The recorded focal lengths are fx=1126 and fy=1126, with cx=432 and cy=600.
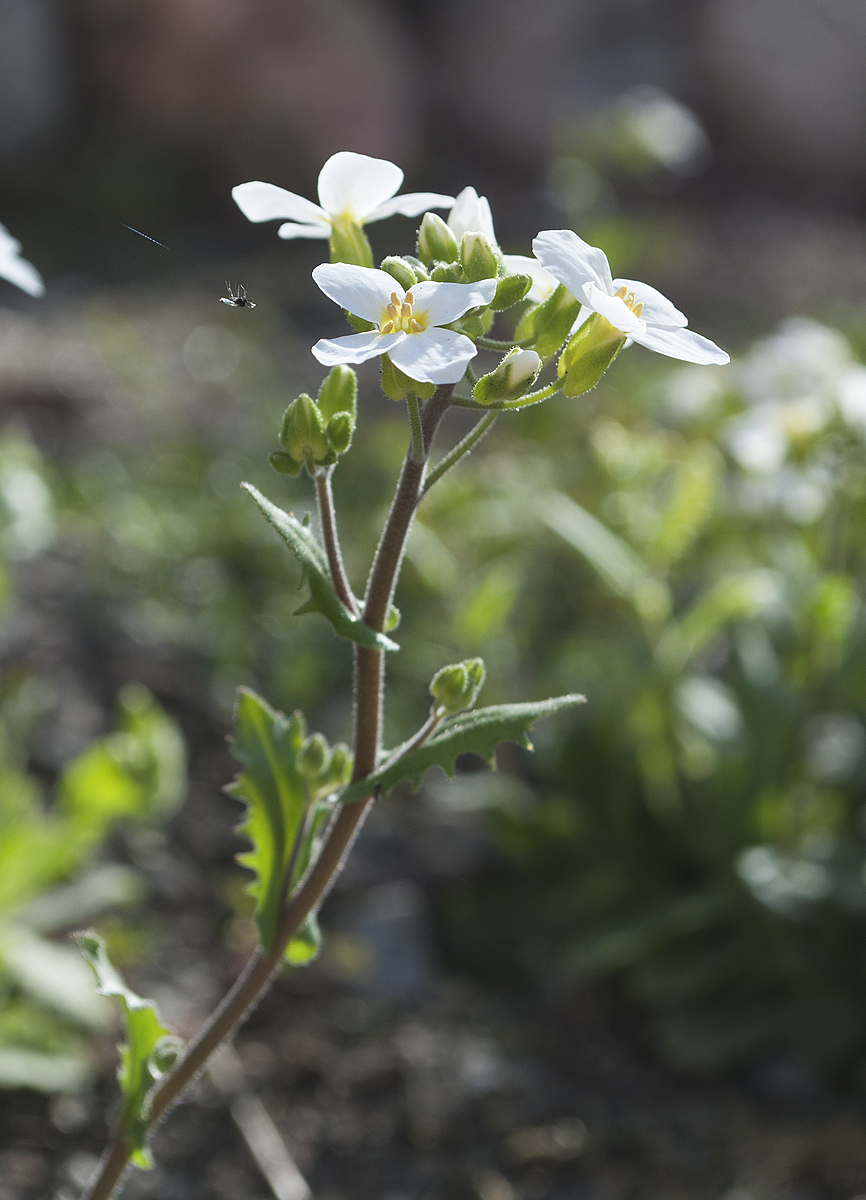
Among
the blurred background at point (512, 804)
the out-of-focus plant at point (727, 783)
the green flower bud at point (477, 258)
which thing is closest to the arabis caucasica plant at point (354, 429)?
the green flower bud at point (477, 258)

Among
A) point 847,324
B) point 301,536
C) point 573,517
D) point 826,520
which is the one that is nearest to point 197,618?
point 573,517

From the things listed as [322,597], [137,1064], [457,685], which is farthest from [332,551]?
[137,1064]

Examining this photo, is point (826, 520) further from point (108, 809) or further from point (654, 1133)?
point (108, 809)

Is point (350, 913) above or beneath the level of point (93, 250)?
above

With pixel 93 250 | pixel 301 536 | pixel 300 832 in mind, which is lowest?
pixel 93 250

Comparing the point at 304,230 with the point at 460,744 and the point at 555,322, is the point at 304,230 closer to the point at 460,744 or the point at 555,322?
the point at 555,322

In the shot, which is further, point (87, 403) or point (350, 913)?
point (87, 403)
